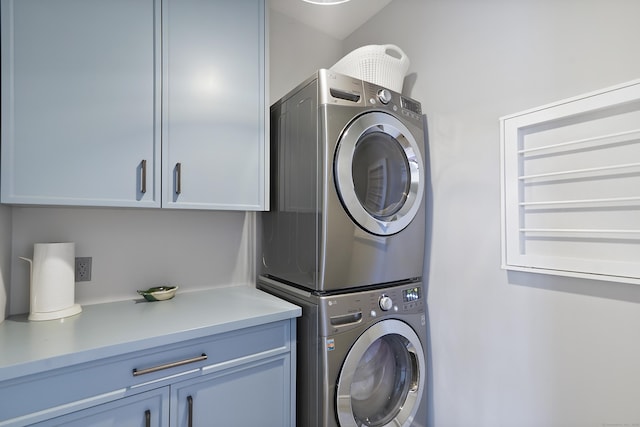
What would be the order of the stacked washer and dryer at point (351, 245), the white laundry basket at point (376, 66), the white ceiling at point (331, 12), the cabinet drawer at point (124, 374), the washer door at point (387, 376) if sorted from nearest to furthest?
the cabinet drawer at point (124, 374) < the stacked washer and dryer at point (351, 245) < the washer door at point (387, 376) < the white laundry basket at point (376, 66) < the white ceiling at point (331, 12)

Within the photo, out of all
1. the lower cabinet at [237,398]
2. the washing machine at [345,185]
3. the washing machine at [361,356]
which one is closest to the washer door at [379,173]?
the washing machine at [345,185]

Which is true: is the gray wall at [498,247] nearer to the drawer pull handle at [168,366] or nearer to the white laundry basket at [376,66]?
the white laundry basket at [376,66]

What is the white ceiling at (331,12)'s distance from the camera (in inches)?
78.7

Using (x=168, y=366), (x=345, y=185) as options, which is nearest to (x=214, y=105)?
(x=345, y=185)

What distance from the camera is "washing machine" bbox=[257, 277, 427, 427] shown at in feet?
4.29

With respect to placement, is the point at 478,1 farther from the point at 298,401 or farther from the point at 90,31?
the point at 298,401

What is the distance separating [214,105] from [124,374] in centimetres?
117

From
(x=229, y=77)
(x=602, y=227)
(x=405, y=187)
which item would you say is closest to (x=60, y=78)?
(x=229, y=77)

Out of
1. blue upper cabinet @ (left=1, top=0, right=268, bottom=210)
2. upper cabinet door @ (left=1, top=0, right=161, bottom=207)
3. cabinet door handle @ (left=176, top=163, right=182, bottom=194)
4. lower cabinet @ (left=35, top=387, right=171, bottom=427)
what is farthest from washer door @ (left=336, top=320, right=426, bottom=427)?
upper cabinet door @ (left=1, top=0, right=161, bottom=207)

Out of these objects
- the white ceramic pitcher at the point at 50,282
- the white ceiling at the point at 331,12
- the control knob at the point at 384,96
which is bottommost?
the white ceramic pitcher at the point at 50,282

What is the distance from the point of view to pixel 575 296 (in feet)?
3.86

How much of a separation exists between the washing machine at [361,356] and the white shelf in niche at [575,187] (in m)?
0.57

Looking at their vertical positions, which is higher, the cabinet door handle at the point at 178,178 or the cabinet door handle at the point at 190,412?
the cabinet door handle at the point at 178,178

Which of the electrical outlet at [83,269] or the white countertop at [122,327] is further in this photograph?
the electrical outlet at [83,269]
